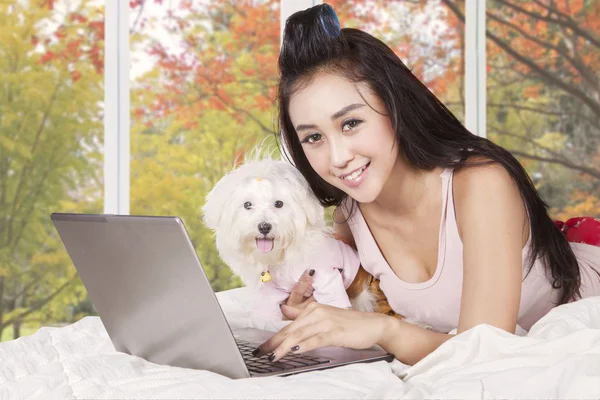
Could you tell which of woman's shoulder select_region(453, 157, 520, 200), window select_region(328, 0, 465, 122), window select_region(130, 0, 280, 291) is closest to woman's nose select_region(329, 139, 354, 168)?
woman's shoulder select_region(453, 157, 520, 200)

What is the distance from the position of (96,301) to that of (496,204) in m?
0.90

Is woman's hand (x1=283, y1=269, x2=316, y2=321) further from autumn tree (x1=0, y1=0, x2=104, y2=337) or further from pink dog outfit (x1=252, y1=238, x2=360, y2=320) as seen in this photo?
autumn tree (x1=0, y1=0, x2=104, y2=337)

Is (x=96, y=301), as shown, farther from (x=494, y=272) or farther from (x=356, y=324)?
(x=494, y=272)

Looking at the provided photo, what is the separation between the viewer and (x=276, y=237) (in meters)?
2.01

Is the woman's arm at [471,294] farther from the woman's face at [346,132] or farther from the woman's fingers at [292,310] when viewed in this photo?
the woman's fingers at [292,310]

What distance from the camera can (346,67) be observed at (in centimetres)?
173

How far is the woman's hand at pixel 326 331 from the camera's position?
137 cm

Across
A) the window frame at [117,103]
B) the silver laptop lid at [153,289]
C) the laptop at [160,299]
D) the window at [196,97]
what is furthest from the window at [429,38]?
the silver laptop lid at [153,289]

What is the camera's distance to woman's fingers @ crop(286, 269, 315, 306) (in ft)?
6.66

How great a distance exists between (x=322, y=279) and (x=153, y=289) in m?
0.77

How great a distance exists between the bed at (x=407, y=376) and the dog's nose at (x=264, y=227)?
62 cm

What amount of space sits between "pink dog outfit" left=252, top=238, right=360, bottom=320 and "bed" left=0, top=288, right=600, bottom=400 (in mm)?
606

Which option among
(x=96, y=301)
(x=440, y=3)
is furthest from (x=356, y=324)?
(x=440, y=3)

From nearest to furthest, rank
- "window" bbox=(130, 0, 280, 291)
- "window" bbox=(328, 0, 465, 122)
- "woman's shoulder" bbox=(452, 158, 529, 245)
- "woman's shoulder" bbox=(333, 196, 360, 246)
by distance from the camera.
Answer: "woman's shoulder" bbox=(452, 158, 529, 245), "woman's shoulder" bbox=(333, 196, 360, 246), "window" bbox=(130, 0, 280, 291), "window" bbox=(328, 0, 465, 122)
